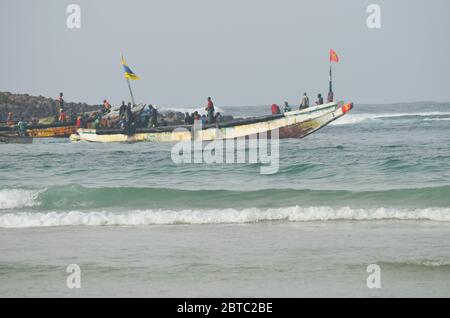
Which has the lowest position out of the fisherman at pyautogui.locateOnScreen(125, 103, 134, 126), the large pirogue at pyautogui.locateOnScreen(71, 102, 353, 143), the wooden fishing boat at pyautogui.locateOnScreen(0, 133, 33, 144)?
the wooden fishing boat at pyautogui.locateOnScreen(0, 133, 33, 144)

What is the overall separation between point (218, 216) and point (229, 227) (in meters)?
1.36

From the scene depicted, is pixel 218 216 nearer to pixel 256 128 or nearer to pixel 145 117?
pixel 256 128

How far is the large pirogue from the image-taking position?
126 ft

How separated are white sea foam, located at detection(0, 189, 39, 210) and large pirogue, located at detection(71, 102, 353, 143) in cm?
1703

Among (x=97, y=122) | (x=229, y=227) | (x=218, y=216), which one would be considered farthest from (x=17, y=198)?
(x=97, y=122)

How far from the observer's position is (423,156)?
99.1 ft

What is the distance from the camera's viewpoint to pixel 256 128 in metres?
38.6

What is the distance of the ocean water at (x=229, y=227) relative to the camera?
11.5 metres

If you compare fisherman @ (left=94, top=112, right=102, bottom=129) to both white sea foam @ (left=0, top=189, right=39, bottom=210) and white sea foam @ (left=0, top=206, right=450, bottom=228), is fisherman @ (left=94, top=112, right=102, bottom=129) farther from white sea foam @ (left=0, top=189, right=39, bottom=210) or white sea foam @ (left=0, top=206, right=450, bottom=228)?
white sea foam @ (left=0, top=206, right=450, bottom=228)

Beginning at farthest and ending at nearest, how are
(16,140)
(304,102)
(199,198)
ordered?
1. (16,140)
2. (304,102)
3. (199,198)

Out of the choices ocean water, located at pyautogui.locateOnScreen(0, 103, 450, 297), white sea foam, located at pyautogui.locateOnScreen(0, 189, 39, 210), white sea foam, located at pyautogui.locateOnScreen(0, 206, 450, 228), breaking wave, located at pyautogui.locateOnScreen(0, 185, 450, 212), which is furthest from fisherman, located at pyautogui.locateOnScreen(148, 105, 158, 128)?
white sea foam, located at pyautogui.locateOnScreen(0, 206, 450, 228)

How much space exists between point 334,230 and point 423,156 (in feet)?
51.3

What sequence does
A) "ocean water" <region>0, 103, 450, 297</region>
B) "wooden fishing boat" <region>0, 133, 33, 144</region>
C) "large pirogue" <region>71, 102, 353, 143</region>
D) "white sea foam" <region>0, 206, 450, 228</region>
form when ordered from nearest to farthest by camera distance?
"ocean water" <region>0, 103, 450, 297</region> < "white sea foam" <region>0, 206, 450, 228</region> < "large pirogue" <region>71, 102, 353, 143</region> < "wooden fishing boat" <region>0, 133, 33, 144</region>

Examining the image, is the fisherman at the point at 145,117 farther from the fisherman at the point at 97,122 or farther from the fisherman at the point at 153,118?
the fisherman at the point at 97,122
